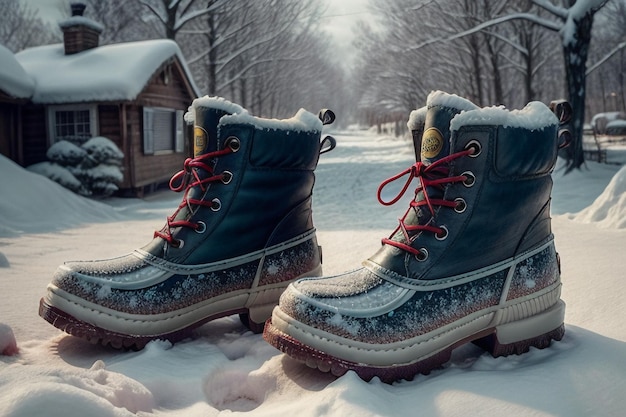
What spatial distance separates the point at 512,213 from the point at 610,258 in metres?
1.57

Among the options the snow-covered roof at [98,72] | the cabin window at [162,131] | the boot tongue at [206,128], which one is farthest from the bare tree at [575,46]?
the boot tongue at [206,128]

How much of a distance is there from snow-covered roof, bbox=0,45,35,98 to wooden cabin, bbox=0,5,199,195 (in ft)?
0.11

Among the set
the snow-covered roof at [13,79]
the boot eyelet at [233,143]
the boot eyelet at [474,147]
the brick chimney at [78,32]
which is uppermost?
the brick chimney at [78,32]

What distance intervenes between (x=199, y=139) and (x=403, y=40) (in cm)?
2419

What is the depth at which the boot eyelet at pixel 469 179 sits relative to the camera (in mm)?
1410

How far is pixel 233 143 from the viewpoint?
170cm

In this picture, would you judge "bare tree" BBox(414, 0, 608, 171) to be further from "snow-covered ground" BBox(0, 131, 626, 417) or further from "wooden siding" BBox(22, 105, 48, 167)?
"wooden siding" BBox(22, 105, 48, 167)

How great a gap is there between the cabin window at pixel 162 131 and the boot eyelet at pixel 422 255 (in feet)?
39.7

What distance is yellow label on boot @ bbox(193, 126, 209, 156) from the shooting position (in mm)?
1756

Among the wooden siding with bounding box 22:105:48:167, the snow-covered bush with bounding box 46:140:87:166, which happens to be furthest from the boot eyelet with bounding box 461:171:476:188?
the wooden siding with bounding box 22:105:48:167

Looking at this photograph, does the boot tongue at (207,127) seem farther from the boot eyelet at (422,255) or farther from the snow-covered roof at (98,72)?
the snow-covered roof at (98,72)

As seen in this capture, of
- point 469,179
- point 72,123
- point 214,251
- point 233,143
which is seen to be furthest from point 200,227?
point 72,123

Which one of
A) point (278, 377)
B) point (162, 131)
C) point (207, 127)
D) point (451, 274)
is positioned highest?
point (162, 131)

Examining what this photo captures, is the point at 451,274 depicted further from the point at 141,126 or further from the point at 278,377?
the point at 141,126
